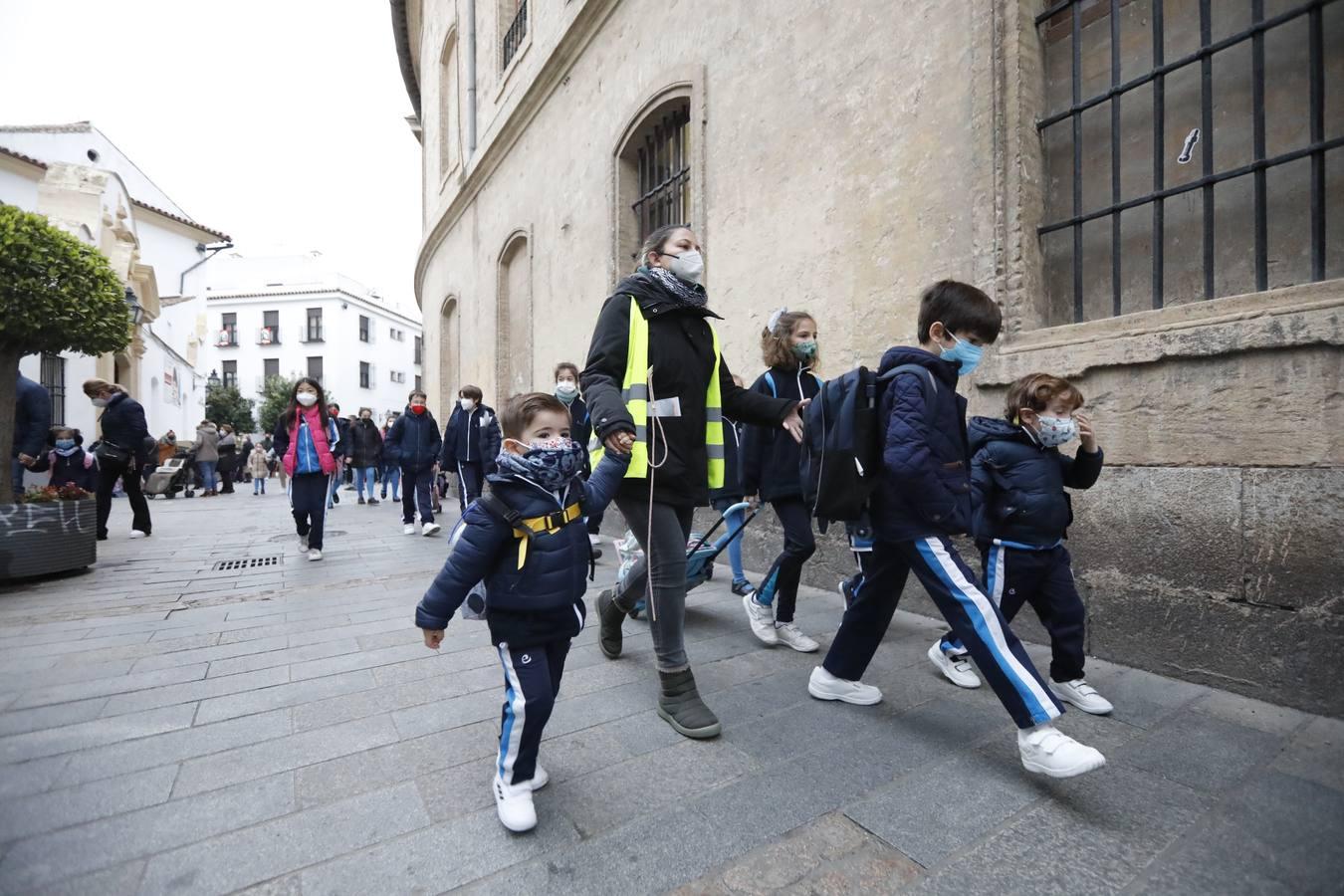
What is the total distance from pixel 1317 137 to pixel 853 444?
2480 millimetres

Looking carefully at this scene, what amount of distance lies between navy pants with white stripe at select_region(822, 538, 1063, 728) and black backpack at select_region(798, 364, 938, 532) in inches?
9.1

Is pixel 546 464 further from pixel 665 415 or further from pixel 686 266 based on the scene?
pixel 686 266

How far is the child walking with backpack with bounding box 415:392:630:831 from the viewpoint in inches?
77.2

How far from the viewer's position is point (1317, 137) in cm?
289

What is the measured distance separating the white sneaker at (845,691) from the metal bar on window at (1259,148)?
8.21 feet

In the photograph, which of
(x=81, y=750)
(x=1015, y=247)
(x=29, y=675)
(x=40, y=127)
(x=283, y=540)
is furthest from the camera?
(x=40, y=127)

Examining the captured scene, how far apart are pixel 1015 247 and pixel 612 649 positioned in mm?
3107

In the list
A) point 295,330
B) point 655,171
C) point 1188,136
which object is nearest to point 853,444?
point 1188,136

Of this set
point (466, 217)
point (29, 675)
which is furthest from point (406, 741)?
point (466, 217)

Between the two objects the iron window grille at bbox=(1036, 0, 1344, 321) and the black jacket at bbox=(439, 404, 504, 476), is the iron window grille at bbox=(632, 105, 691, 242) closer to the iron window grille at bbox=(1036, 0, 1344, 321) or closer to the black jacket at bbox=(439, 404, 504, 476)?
the black jacket at bbox=(439, 404, 504, 476)

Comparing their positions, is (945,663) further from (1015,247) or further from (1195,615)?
(1015,247)

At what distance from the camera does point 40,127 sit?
21.3 m

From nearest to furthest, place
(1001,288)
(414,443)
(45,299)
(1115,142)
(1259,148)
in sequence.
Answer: (1259,148) < (1115,142) < (1001,288) < (45,299) < (414,443)

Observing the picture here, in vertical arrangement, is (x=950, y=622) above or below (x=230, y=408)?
below
